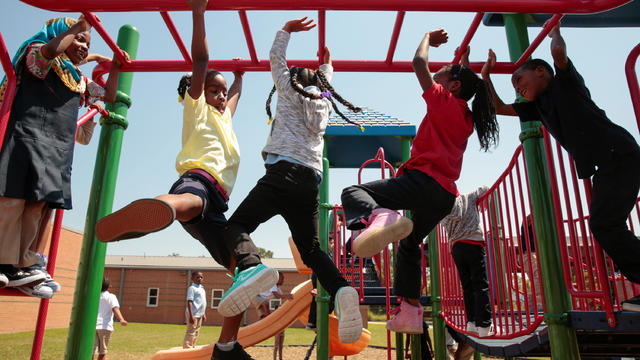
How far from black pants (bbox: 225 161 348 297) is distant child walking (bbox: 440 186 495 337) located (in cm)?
182

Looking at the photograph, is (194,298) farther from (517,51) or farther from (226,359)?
(517,51)

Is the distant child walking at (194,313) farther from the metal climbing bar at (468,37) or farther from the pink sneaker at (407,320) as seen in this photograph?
the metal climbing bar at (468,37)

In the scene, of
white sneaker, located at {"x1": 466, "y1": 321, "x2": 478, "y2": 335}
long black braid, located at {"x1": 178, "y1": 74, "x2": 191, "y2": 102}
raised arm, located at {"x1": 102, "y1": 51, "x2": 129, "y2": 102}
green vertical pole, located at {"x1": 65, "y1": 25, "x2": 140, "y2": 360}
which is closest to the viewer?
green vertical pole, located at {"x1": 65, "y1": 25, "x2": 140, "y2": 360}

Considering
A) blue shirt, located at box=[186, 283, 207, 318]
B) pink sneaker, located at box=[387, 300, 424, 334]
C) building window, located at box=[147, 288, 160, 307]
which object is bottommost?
building window, located at box=[147, 288, 160, 307]

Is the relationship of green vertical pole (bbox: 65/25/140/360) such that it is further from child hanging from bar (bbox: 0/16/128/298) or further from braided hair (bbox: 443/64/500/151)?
braided hair (bbox: 443/64/500/151)

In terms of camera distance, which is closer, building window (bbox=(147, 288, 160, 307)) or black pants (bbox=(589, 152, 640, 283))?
black pants (bbox=(589, 152, 640, 283))

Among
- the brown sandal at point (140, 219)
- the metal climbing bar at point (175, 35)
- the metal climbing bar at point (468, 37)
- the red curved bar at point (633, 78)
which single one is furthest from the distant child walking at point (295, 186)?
the red curved bar at point (633, 78)

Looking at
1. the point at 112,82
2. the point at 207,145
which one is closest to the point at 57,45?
the point at 112,82

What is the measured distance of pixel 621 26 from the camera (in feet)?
A: 14.1

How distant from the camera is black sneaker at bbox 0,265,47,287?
2.22 m

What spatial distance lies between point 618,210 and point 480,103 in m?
0.95

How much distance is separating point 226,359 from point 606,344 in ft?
7.46

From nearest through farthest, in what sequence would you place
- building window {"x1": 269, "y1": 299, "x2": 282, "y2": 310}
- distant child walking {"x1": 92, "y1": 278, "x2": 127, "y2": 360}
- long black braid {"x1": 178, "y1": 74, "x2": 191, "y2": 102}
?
long black braid {"x1": 178, "y1": 74, "x2": 191, "y2": 102}
distant child walking {"x1": 92, "y1": 278, "x2": 127, "y2": 360}
building window {"x1": 269, "y1": 299, "x2": 282, "y2": 310}

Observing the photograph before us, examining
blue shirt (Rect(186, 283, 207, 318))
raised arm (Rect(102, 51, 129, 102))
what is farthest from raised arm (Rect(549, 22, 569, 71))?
blue shirt (Rect(186, 283, 207, 318))
